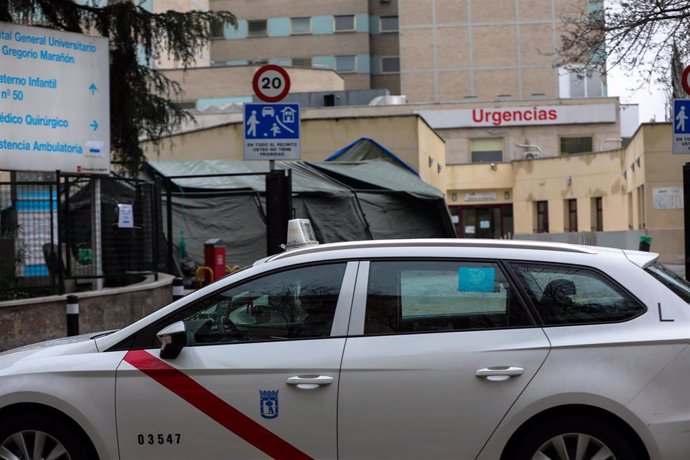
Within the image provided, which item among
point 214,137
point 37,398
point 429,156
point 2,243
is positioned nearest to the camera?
point 37,398

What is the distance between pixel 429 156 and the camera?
103 ft

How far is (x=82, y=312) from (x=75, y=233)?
1.70 meters

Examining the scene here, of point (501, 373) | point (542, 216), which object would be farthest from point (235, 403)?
point (542, 216)

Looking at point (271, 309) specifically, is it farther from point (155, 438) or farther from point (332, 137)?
point (332, 137)

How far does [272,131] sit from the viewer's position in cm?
1120

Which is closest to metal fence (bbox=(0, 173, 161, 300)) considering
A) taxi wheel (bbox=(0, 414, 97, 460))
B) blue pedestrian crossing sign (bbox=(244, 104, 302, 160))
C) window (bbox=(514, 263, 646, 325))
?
blue pedestrian crossing sign (bbox=(244, 104, 302, 160))

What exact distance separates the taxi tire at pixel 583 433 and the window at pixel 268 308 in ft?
3.90

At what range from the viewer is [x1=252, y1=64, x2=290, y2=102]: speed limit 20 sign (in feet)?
37.1

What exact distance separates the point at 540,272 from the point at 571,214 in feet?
133

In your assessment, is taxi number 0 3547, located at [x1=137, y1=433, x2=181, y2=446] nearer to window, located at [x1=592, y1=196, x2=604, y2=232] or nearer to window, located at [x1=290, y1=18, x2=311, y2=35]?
window, located at [x1=592, y1=196, x2=604, y2=232]

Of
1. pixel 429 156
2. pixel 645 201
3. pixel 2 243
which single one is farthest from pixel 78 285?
pixel 645 201

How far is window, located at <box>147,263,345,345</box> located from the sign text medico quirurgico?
8.93 m

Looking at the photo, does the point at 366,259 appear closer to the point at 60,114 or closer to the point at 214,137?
the point at 60,114

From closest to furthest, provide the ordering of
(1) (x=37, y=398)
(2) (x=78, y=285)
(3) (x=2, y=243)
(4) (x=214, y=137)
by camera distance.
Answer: (1) (x=37, y=398)
(3) (x=2, y=243)
(2) (x=78, y=285)
(4) (x=214, y=137)
